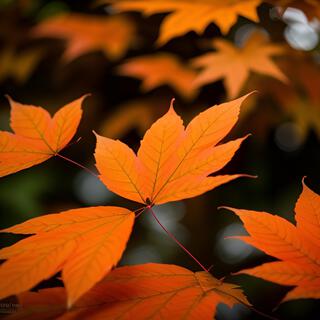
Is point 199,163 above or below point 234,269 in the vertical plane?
above

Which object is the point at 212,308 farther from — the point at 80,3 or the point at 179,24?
the point at 80,3

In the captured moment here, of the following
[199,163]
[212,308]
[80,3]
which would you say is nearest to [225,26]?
[199,163]

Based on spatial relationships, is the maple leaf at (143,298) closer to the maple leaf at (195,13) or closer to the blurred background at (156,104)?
the maple leaf at (195,13)

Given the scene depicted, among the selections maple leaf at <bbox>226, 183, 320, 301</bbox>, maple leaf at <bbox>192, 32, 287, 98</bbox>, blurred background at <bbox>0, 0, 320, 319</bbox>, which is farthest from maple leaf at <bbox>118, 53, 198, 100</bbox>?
maple leaf at <bbox>226, 183, 320, 301</bbox>

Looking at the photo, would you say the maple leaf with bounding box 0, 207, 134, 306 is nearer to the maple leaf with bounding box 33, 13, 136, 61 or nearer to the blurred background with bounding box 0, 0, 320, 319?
the blurred background with bounding box 0, 0, 320, 319

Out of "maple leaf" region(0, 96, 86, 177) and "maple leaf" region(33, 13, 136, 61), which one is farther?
"maple leaf" region(33, 13, 136, 61)

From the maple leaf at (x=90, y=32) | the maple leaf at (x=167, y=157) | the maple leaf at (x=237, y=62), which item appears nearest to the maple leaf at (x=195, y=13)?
the maple leaf at (x=237, y=62)

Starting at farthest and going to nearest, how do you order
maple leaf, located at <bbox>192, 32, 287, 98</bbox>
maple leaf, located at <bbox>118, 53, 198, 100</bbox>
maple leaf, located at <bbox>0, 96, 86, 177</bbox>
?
maple leaf, located at <bbox>118, 53, 198, 100</bbox>
maple leaf, located at <bbox>192, 32, 287, 98</bbox>
maple leaf, located at <bbox>0, 96, 86, 177</bbox>
